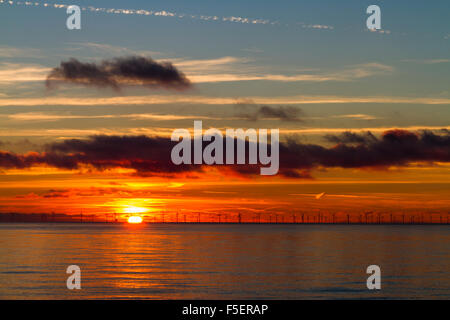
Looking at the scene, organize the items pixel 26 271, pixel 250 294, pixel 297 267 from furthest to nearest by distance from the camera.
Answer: pixel 297 267
pixel 26 271
pixel 250 294

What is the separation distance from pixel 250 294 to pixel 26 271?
155 feet

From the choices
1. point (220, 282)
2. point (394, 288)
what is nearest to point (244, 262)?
point (220, 282)

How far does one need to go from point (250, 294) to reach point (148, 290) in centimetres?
1425

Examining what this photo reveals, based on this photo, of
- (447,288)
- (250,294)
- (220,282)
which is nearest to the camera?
(250,294)

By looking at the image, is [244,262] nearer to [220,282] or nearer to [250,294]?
[220,282]

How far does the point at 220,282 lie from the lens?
96.6 metres

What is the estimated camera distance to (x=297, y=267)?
393 feet

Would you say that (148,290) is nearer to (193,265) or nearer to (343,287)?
(343,287)
